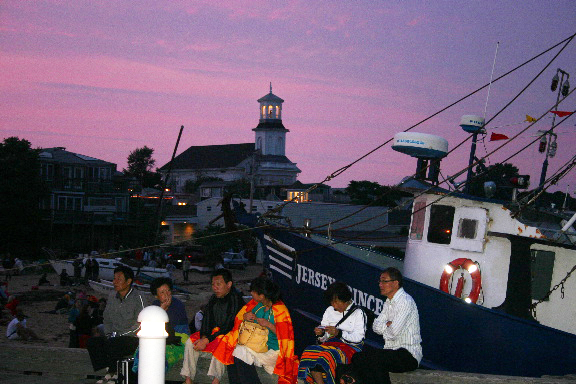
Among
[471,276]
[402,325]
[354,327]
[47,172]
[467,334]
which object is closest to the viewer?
[402,325]

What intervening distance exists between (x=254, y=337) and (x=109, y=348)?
1.58 metres

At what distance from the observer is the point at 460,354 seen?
416 inches

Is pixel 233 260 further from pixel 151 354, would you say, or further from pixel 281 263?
pixel 151 354

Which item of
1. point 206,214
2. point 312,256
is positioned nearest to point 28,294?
point 312,256

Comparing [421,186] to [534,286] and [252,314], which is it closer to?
[534,286]

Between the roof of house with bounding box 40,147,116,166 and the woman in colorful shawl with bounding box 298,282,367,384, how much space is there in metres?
52.1

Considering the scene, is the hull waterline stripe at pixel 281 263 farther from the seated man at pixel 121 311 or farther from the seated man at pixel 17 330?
the seated man at pixel 17 330

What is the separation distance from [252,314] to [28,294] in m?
25.7

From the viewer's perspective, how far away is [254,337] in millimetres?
7281

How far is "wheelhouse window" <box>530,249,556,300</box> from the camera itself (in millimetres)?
11281

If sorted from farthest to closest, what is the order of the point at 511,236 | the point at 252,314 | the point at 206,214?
the point at 206,214 < the point at 511,236 < the point at 252,314

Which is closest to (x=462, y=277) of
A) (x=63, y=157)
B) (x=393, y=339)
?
(x=393, y=339)

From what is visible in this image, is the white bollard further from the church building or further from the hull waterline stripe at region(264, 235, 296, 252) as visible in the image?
the church building

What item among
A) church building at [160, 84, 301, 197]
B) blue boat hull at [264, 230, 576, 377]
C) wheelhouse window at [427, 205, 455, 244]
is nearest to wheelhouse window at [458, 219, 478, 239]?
wheelhouse window at [427, 205, 455, 244]
